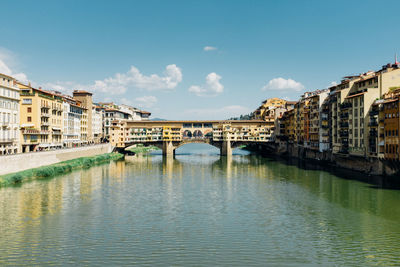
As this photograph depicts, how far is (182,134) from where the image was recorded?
12300 cm

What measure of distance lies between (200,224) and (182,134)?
9065cm

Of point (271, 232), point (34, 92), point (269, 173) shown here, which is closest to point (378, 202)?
point (271, 232)

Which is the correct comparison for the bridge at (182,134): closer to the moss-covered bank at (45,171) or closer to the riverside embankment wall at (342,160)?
the riverside embankment wall at (342,160)

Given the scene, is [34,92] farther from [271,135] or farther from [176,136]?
[271,135]

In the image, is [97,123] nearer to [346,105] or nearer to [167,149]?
[167,149]

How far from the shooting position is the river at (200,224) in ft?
82.0

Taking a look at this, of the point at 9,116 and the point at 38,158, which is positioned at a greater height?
the point at 9,116

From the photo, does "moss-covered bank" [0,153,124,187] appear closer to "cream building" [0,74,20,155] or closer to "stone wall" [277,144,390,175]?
"cream building" [0,74,20,155]

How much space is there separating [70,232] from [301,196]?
29.1m

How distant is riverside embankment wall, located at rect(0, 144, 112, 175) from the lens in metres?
55.9

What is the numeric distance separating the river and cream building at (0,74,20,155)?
17.2m

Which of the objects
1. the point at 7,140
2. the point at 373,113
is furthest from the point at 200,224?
the point at 7,140

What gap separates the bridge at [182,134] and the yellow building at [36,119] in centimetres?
2815

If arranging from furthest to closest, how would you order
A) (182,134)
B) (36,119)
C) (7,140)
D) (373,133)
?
(182,134), (36,119), (7,140), (373,133)
